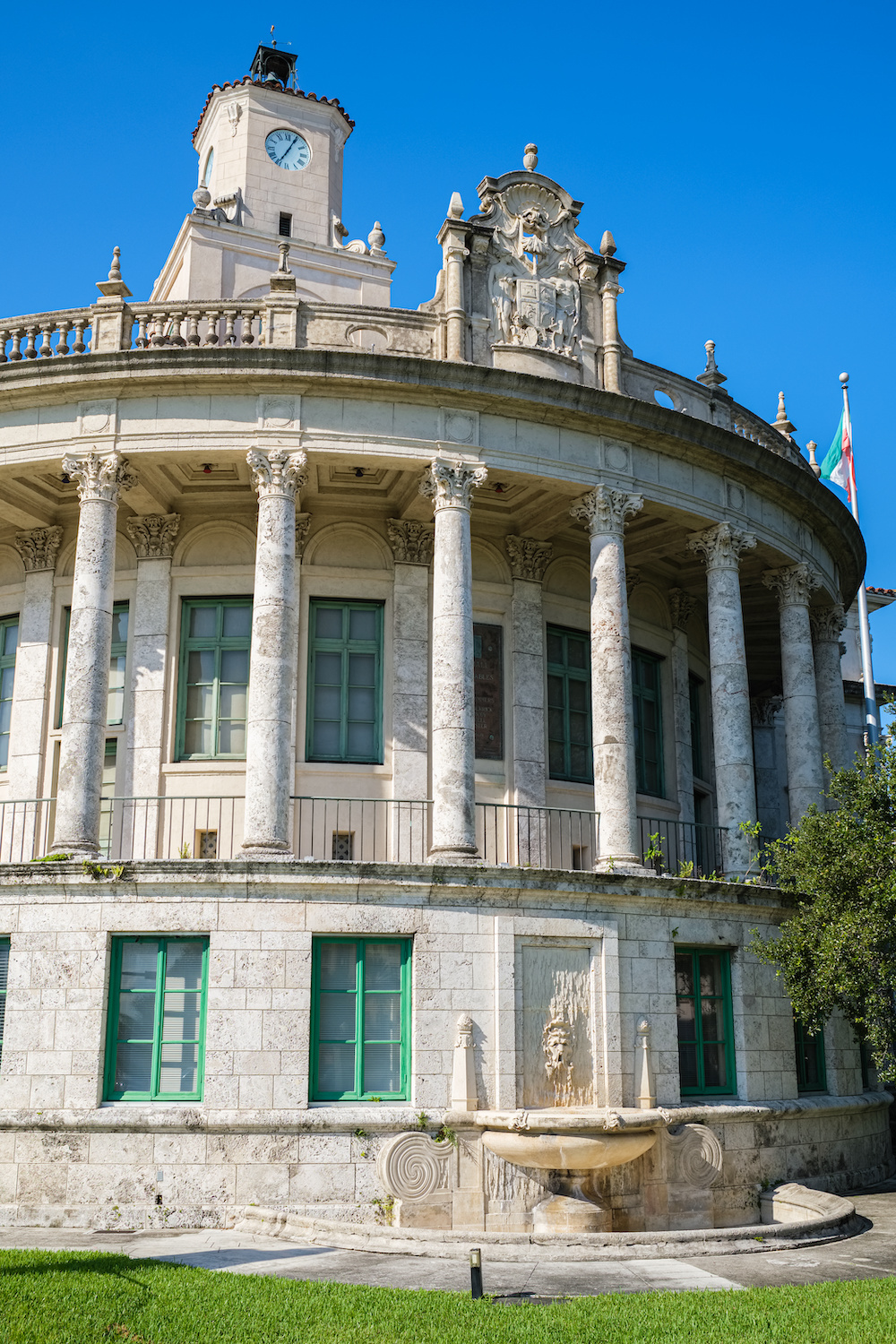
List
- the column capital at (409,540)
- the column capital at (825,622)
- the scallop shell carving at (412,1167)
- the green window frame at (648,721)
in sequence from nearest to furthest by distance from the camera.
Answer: the scallop shell carving at (412,1167)
the column capital at (409,540)
the green window frame at (648,721)
the column capital at (825,622)

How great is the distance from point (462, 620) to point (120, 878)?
6.22m

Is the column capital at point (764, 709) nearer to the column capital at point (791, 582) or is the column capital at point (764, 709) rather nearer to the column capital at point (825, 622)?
the column capital at point (825, 622)

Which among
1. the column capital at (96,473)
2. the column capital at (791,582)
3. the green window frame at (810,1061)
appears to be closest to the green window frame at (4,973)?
the column capital at (96,473)

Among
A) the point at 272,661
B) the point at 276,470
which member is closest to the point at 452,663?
the point at 272,661

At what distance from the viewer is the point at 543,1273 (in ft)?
44.5

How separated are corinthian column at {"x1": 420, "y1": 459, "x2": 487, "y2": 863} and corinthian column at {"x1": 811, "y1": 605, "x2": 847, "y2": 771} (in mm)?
10397

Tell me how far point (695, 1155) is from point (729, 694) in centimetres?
774

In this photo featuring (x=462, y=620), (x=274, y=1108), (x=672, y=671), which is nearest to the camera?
(x=274, y=1108)

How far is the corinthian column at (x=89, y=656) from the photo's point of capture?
62.0ft

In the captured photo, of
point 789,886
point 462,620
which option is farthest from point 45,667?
point 789,886

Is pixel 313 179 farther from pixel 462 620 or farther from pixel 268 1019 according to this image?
pixel 268 1019

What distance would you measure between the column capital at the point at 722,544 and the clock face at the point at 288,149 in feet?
54.4

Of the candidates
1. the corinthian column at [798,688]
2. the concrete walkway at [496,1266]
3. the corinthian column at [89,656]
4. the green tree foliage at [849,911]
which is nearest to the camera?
the concrete walkway at [496,1266]

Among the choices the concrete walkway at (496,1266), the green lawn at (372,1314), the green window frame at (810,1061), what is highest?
the green window frame at (810,1061)
